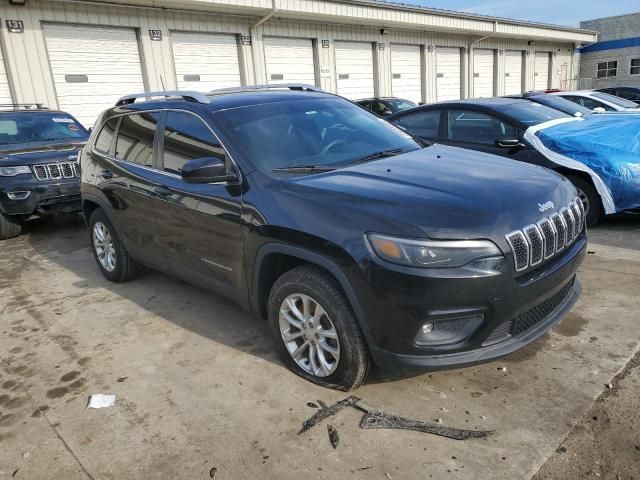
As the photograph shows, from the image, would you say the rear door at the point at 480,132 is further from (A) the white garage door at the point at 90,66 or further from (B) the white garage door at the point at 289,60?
(B) the white garage door at the point at 289,60

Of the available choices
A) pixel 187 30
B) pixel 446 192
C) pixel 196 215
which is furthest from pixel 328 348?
pixel 187 30

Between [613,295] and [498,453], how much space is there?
88.8 inches

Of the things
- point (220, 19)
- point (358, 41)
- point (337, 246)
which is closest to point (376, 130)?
point (337, 246)

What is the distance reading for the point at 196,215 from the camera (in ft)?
11.5

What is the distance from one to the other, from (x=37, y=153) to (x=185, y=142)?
444 centimetres

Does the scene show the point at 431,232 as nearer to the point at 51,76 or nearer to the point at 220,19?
the point at 51,76

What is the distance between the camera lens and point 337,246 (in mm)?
2576

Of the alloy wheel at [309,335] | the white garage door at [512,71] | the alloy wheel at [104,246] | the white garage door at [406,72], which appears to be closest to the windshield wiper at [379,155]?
the alloy wheel at [309,335]

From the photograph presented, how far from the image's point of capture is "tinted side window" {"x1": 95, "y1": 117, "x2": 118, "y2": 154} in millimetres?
4684

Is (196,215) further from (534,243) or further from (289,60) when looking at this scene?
(289,60)

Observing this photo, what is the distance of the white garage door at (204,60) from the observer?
1344 centimetres

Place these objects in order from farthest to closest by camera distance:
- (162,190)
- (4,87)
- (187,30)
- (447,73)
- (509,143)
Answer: (447,73)
(187,30)
(4,87)
(509,143)
(162,190)

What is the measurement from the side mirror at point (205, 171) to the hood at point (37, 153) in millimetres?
4760

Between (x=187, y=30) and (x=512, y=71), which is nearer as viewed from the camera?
(x=187, y=30)
